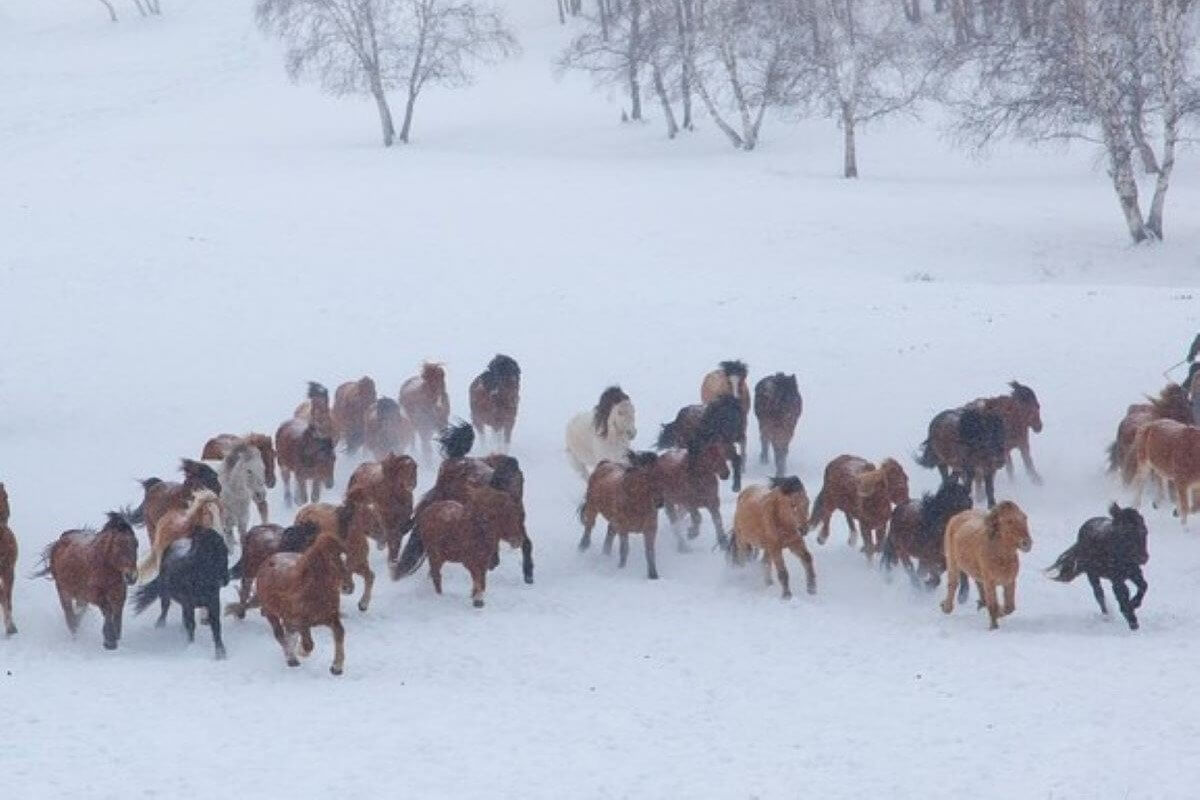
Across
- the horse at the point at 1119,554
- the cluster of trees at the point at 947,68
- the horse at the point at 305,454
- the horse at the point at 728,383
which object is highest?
the cluster of trees at the point at 947,68

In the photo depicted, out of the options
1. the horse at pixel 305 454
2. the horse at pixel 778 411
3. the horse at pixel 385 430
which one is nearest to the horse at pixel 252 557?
the horse at pixel 305 454

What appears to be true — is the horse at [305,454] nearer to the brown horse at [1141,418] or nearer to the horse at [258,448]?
the horse at [258,448]

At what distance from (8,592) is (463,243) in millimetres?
18038

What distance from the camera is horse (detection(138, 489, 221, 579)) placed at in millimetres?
13383

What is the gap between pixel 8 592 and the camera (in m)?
13.0

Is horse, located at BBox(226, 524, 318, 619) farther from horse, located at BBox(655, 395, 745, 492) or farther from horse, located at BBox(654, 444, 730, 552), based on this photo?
horse, located at BBox(655, 395, 745, 492)

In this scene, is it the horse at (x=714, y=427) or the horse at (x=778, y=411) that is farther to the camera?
the horse at (x=778, y=411)

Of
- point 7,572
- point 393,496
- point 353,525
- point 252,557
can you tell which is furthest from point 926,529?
point 7,572

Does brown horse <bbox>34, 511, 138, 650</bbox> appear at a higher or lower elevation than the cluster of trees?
A: lower

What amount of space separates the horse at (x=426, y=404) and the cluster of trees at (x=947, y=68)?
16.5 m

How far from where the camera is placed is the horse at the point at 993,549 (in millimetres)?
12484

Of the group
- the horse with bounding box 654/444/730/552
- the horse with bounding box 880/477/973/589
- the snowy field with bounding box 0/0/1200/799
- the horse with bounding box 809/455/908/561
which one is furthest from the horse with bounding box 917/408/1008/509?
the horse with bounding box 654/444/730/552

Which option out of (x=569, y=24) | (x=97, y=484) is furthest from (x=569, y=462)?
(x=569, y=24)

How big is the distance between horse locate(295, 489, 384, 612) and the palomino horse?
3.40 m
